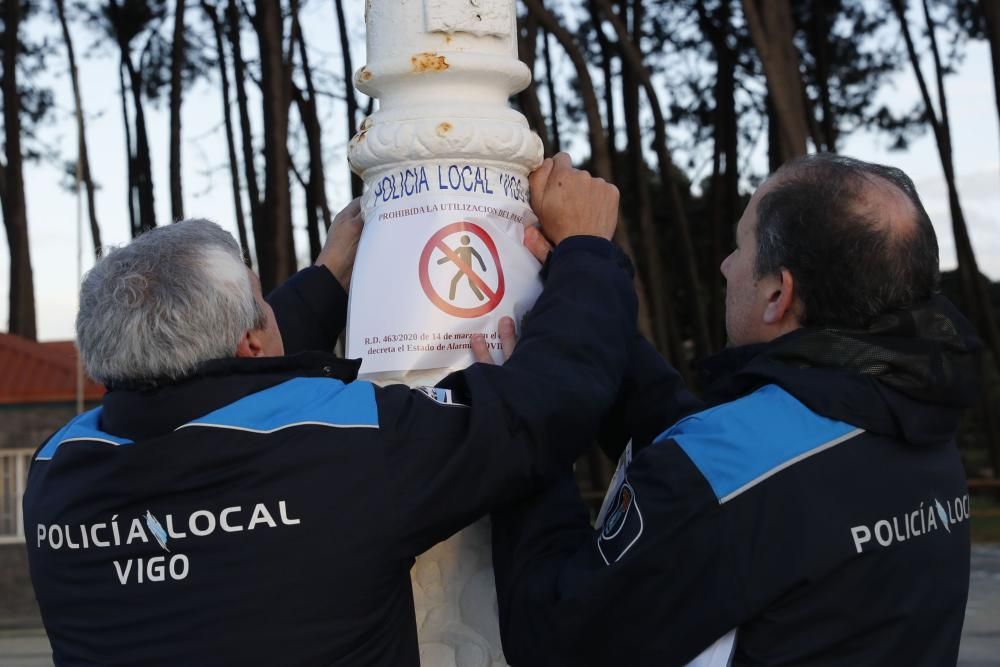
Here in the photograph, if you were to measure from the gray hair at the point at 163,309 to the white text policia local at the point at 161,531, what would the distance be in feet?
0.65

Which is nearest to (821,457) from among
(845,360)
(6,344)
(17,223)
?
(845,360)

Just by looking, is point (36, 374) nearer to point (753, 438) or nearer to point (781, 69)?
point (781, 69)

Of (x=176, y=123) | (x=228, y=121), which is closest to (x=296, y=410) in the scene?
(x=176, y=123)

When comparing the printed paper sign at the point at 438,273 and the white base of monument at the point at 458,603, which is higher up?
the printed paper sign at the point at 438,273

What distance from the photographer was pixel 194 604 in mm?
1464

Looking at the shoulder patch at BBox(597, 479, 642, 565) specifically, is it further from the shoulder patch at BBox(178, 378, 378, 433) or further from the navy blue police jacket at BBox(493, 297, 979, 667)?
the shoulder patch at BBox(178, 378, 378, 433)

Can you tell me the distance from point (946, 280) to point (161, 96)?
9872mm

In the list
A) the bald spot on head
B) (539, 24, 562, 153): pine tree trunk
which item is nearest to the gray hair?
the bald spot on head

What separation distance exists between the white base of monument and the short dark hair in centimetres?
63

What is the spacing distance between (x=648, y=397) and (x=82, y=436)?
34.4 inches

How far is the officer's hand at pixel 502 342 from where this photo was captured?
176 cm

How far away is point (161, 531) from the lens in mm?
1476

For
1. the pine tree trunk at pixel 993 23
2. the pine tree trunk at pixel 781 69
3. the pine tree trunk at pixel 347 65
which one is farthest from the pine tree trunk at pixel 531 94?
the pine tree trunk at pixel 993 23

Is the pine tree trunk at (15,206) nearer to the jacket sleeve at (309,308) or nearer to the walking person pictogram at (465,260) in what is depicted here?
the jacket sleeve at (309,308)
